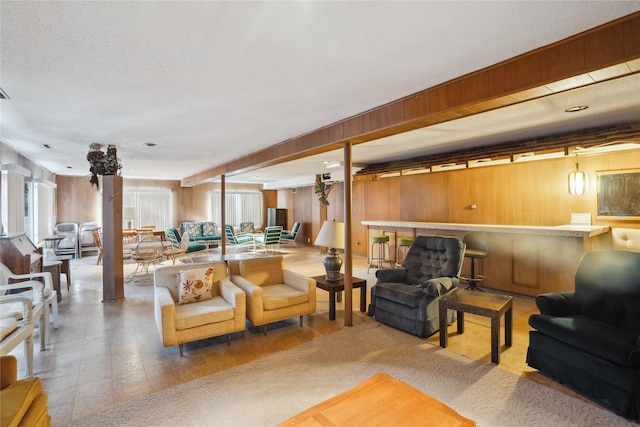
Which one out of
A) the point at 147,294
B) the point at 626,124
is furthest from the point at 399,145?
the point at 147,294

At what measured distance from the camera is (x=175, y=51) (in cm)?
203

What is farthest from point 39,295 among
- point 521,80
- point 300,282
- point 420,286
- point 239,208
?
point 239,208

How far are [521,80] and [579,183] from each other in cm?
315

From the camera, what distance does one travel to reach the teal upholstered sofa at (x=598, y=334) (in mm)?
2104

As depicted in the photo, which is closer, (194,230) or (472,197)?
(472,197)

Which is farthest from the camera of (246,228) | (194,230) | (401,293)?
(246,228)

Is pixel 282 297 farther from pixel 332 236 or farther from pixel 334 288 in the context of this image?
pixel 332 236

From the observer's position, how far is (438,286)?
3338 mm

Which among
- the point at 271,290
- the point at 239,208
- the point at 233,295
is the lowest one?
Answer: the point at 271,290

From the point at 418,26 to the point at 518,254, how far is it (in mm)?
4271

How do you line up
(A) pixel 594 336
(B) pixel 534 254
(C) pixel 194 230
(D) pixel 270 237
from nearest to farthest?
(A) pixel 594 336 < (B) pixel 534 254 < (D) pixel 270 237 < (C) pixel 194 230

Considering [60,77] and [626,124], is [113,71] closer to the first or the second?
[60,77]

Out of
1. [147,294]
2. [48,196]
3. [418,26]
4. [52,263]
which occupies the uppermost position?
[418,26]

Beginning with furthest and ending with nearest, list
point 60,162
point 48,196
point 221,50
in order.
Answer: point 48,196, point 60,162, point 221,50
